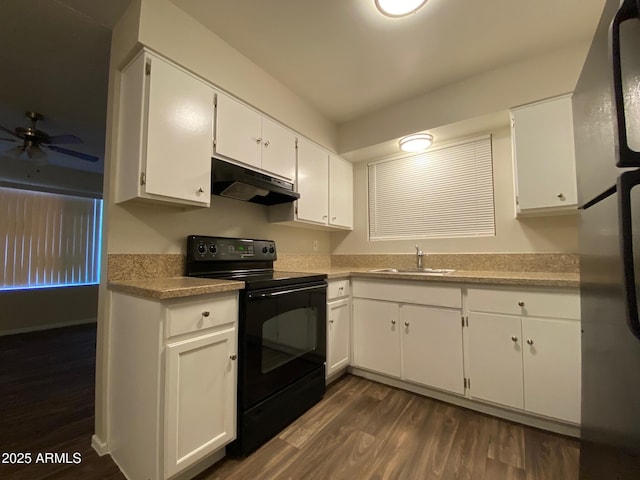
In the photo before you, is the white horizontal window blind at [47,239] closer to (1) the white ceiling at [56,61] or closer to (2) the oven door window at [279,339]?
(1) the white ceiling at [56,61]

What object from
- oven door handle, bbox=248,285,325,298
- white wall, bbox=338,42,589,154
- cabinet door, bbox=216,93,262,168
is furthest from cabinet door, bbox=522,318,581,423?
cabinet door, bbox=216,93,262,168

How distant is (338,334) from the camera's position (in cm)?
225

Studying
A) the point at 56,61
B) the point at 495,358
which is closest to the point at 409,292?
the point at 495,358

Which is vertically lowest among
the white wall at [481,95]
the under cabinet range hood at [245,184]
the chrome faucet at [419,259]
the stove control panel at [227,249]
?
the chrome faucet at [419,259]

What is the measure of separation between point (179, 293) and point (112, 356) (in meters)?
0.72

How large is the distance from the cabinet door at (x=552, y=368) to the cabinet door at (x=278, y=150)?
6.54ft

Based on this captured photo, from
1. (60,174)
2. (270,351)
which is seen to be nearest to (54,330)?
(60,174)

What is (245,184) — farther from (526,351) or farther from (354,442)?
(526,351)

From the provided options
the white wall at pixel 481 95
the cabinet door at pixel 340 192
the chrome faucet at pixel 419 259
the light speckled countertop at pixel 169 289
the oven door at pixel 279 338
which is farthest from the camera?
the cabinet door at pixel 340 192

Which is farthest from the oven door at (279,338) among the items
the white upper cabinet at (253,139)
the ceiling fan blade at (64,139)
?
the ceiling fan blade at (64,139)

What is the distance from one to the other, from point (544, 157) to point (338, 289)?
5.81 feet

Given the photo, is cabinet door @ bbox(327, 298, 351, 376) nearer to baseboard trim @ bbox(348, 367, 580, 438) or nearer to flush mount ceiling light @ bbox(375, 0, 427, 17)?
baseboard trim @ bbox(348, 367, 580, 438)

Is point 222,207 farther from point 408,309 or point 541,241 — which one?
point 541,241

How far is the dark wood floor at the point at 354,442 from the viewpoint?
135 centimetres
